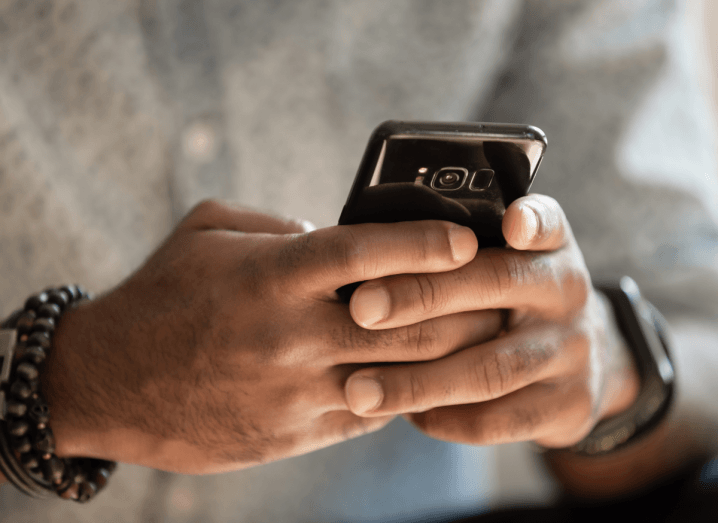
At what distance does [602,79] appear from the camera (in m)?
0.85

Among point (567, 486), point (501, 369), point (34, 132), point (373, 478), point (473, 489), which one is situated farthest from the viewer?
point (473, 489)

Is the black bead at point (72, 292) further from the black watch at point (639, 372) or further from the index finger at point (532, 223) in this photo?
the black watch at point (639, 372)

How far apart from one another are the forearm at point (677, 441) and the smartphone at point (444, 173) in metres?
0.50

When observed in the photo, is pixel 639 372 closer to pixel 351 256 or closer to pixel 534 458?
pixel 351 256

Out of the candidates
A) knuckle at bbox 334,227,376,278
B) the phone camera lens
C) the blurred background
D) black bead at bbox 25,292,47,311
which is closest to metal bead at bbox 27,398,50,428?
black bead at bbox 25,292,47,311

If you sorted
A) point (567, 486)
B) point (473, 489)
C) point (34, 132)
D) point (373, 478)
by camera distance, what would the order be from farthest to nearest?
point (473, 489) → point (373, 478) → point (567, 486) → point (34, 132)

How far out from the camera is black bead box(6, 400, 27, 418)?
45 centimetres

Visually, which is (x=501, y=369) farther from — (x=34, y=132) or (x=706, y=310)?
(x=34, y=132)

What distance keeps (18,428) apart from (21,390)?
4 cm

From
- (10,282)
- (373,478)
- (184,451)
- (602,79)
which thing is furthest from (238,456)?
(602,79)

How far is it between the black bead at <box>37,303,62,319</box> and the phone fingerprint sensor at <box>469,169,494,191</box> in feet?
1.53

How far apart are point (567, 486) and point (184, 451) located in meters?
0.69

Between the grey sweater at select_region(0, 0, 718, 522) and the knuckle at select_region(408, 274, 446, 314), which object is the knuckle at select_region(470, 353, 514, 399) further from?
the grey sweater at select_region(0, 0, 718, 522)

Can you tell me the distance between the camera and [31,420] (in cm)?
46
